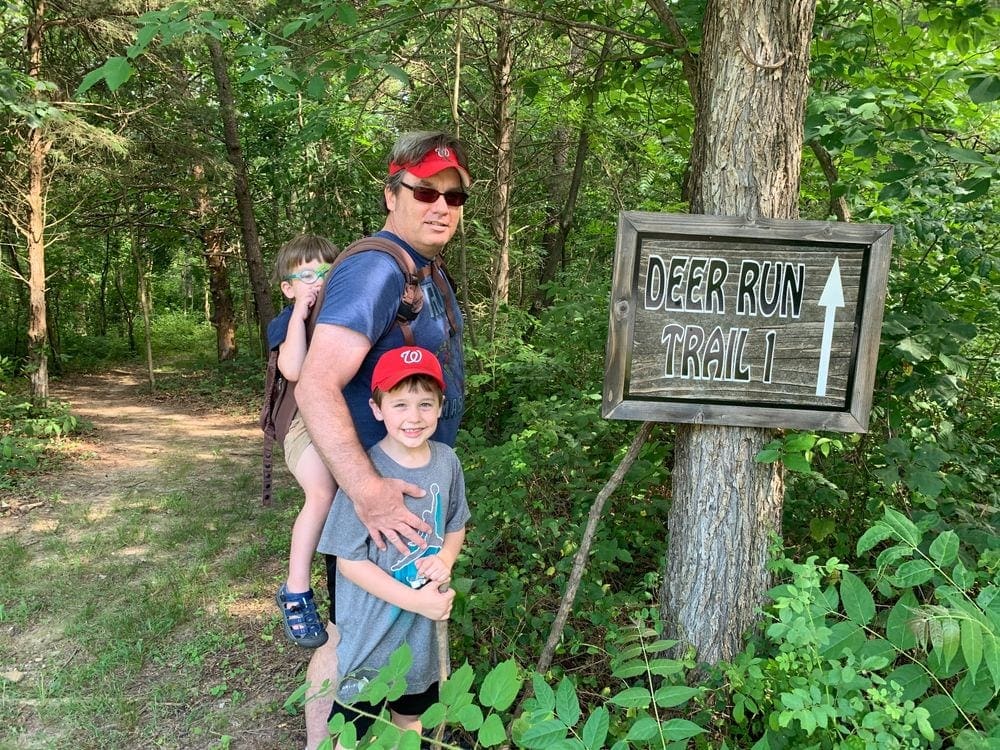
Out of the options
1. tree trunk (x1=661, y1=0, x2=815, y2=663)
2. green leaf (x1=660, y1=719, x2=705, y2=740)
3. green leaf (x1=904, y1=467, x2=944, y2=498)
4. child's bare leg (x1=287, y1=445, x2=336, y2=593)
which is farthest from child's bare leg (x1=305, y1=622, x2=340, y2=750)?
green leaf (x1=904, y1=467, x2=944, y2=498)

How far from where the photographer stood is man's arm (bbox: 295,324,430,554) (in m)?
1.99

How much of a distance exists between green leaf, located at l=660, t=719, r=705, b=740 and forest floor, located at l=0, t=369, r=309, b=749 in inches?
58.3

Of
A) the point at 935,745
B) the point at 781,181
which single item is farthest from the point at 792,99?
the point at 935,745

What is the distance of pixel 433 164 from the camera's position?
2.21 meters

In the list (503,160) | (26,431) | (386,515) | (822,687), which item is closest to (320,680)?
(386,515)

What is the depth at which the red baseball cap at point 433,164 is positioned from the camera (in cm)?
221

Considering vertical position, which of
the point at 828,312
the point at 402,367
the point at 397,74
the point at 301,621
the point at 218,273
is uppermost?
the point at 397,74

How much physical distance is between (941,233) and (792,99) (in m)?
1.06

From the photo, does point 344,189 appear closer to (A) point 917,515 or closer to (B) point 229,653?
(B) point 229,653

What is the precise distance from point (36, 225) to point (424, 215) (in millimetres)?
7731

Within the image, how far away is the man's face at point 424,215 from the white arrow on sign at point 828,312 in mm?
1240

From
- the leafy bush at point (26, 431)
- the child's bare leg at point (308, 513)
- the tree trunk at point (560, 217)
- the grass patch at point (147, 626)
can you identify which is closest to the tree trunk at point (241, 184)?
the leafy bush at point (26, 431)

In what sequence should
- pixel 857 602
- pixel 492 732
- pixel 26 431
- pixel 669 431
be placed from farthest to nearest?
pixel 26 431 → pixel 669 431 → pixel 857 602 → pixel 492 732

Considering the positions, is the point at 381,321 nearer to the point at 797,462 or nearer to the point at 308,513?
the point at 308,513
